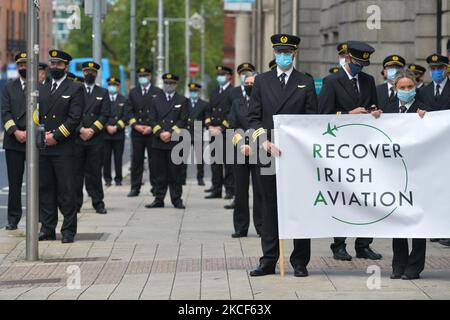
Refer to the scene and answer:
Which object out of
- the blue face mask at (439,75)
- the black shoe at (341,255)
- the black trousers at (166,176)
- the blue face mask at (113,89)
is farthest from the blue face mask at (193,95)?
the black shoe at (341,255)

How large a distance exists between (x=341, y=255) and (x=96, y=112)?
7.02 metres

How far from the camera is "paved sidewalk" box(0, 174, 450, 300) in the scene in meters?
10.7

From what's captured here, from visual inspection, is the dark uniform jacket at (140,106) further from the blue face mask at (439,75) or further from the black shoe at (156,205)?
the blue face mask at (439,75)

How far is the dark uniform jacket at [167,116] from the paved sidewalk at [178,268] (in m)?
2.70

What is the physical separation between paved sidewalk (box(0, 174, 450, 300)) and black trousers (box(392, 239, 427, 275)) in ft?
0.41

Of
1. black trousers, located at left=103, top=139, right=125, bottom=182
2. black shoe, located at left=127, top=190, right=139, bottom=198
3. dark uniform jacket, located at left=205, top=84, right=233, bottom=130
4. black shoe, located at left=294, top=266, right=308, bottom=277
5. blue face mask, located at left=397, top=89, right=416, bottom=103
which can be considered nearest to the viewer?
black shoe, located at left=294, top=266, right=308, bottom=277

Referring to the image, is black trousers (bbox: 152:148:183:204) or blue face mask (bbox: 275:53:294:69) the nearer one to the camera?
blue face mask (bbox: 275:53:294:69)

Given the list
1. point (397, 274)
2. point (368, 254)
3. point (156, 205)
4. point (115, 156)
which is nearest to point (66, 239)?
point (368, 254)

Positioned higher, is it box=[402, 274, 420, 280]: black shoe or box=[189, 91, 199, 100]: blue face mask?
box=[189, 91, 199, 100]: blue face mask

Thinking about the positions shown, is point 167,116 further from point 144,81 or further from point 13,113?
point 13,113

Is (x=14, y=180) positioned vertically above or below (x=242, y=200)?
above

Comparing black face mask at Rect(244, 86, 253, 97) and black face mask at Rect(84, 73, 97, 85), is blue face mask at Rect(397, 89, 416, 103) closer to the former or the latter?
black face mask at Rect(244, 86, 253, 97)

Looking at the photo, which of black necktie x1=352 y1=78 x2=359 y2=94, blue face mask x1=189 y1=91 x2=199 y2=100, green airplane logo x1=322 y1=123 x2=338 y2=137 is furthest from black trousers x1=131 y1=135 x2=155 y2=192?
green airplane logo x1=322 y1=123 x2=338 y2=137

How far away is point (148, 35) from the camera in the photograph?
60.5 m
